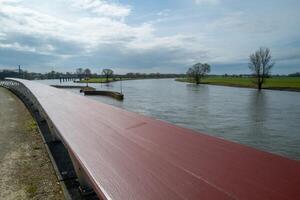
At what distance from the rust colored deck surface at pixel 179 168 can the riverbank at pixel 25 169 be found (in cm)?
185

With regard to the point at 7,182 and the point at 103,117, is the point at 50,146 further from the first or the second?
the point at 103,117

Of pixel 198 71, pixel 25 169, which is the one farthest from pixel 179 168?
pixel 198 71

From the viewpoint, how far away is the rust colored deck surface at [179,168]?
121 cm

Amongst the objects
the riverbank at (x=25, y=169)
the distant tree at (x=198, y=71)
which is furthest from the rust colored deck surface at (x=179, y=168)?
the distant tree at (x=198, y=71)

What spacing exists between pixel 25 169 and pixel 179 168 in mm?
4119

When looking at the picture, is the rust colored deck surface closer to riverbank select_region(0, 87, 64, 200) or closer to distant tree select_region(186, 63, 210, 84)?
riverbank select_region(0, 87, 64, 200)

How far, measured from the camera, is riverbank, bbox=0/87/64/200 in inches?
149

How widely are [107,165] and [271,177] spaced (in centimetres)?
96

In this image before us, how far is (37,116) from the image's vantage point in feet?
31.7

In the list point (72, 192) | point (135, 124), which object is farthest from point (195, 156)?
point (72, 192)

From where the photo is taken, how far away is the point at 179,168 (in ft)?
4.89

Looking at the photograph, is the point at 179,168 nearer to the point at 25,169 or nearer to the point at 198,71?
the point at 25,169

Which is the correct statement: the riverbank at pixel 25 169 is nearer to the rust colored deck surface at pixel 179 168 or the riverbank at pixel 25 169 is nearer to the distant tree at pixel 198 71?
the rust colored deck surface at pixel 179 168

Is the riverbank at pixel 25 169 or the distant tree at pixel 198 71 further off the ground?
the distant tree at pixel 198 71
